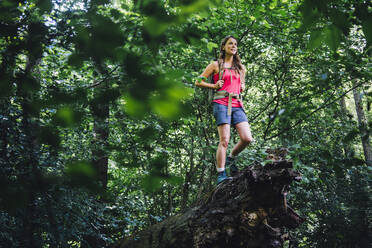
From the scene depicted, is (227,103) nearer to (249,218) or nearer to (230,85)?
(230,85)

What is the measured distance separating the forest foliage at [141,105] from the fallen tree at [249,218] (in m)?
0.38

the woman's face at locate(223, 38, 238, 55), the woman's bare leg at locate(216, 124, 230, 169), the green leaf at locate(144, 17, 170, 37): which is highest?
the woman's face at locate(223, 38, 238, 55)

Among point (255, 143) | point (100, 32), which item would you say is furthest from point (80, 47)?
point (255, 143)

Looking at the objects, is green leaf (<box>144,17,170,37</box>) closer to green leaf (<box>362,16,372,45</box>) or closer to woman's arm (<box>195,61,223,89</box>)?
green leaf (<box>362,16,372,45</box>)

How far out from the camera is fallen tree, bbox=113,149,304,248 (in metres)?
2.65

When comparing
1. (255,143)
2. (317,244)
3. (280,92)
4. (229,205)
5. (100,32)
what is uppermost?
(280,92)

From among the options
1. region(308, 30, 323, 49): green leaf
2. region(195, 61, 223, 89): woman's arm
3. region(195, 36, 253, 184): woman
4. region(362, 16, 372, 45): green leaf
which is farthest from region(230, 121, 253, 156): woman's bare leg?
region(362, 16, 372, 45): green leaf

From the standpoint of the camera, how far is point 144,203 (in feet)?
19.2

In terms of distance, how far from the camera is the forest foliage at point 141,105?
869 millimetres

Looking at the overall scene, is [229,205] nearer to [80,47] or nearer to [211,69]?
[211,69]

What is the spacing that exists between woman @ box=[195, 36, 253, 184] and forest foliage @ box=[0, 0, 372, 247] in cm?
29

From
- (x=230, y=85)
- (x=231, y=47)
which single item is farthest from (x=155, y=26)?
(x=231, y=47)

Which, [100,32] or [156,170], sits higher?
[100,32]

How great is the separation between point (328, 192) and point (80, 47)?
30.2 ft
